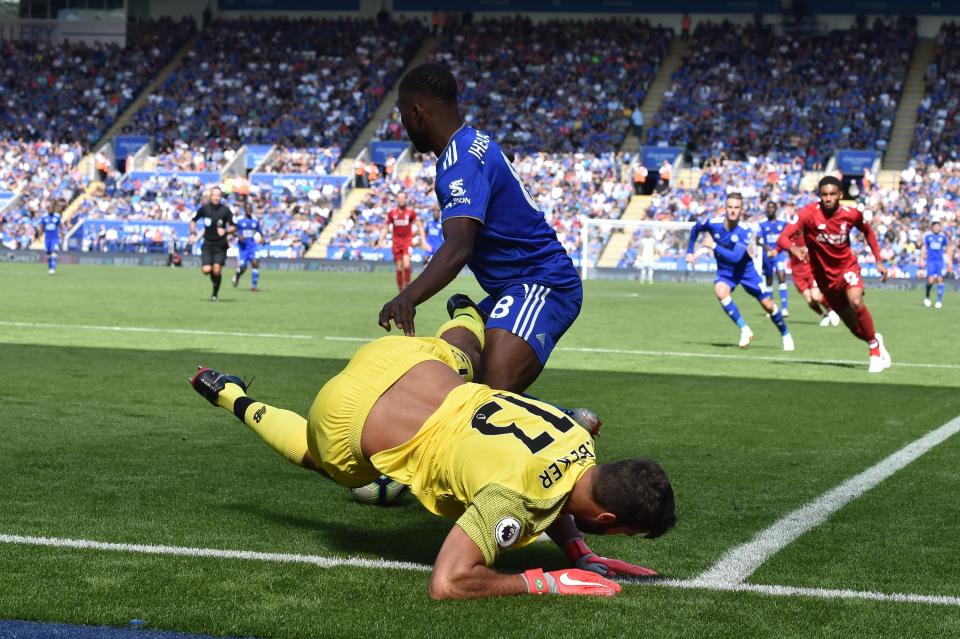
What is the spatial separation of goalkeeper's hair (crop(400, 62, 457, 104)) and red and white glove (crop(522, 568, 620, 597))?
2557 mm

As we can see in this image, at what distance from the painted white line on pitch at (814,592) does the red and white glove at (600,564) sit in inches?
2.7

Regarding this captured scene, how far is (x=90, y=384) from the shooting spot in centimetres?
1184

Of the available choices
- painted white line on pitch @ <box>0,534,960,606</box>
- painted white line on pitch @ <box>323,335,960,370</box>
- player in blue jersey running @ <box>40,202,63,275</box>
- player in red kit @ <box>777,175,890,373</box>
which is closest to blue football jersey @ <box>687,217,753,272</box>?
painted white line on pitch @ <box>323,335,960,370</box>

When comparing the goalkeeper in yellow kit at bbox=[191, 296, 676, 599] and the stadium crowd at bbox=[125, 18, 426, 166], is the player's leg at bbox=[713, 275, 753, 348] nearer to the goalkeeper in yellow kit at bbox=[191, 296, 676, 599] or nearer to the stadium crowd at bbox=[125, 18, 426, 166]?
the goalkeeper in yellow kit at bbox=[191, 296, 676, 599]

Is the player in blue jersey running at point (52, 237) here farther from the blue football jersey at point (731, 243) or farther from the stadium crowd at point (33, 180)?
the blue football jersey at point (731, 243)

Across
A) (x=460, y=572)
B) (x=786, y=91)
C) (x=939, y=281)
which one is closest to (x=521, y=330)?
(x=460, y=572)

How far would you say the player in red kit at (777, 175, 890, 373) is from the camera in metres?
15.4

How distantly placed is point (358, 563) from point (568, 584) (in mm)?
932

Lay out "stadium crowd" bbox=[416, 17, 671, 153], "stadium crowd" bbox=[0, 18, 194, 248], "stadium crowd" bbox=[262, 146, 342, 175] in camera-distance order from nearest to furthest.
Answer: "stadium crowd" bbox=[416, 17, 671, 153] → "stadium crowd" bbox=[262, 146, 342, 175] → "stadium crowd" bbox=[0, 18, 194, 248]

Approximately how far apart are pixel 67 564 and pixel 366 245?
1797 inches

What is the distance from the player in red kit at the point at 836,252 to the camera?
15.4 meters

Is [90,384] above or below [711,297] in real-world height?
above

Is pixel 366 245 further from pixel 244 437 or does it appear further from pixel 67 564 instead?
pixel 67 564

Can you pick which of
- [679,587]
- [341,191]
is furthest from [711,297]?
[679,587]
